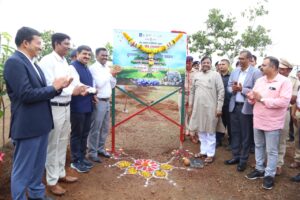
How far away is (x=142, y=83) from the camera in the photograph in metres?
4.74

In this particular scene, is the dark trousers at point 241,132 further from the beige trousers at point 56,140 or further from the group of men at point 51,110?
the beige trousers at point 56,140

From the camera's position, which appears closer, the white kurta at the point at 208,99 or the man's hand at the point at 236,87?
the man's hand at the point at 236,87

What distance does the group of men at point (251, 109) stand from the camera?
3539mm

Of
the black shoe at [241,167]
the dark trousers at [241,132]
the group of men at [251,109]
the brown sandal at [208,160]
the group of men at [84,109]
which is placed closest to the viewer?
the group of men at [84,109]

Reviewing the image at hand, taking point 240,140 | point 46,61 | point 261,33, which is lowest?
point 240,140

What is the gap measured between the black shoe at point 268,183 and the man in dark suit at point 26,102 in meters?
3.04

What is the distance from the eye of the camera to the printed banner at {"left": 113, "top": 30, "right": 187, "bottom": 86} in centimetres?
461

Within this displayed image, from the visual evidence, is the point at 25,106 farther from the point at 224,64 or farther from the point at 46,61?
the point at 224,64

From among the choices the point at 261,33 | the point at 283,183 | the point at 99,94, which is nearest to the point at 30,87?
the point at 99,94

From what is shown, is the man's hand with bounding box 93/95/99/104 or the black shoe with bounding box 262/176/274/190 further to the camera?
the man's hand with bounding box 93/95/99/104

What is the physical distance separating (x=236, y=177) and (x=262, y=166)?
43 cm

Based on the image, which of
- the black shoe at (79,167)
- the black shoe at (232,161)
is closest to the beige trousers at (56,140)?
the black shoe at (79,167)

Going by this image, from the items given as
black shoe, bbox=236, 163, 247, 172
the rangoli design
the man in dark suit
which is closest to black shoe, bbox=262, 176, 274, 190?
black shoe, bbox=236, 163, 247, 172

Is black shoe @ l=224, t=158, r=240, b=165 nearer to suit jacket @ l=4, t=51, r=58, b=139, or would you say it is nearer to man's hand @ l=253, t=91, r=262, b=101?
man's hand @ l=253, t=91, r=262, b=101
